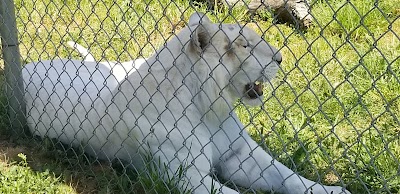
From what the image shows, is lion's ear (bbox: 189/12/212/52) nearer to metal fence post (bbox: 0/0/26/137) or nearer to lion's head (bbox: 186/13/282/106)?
lion's head (bbox: 186/13/282/106)

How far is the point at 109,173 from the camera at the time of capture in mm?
3662

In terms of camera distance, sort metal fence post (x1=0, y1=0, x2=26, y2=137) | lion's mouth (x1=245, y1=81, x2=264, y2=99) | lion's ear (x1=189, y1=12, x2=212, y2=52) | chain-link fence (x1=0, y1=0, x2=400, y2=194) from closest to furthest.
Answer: lion's ear (x1=189, y1=12, x2=212, y2=52)
chain-link fence (x1=0, y1=0, x2=400, y2=194)
lion's mouth (x1=245, y1=81, x2=264, y2=99)
metal fence post (x1=0, y1=0, x2=26, y2=137)

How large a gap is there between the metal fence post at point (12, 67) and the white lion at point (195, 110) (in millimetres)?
525

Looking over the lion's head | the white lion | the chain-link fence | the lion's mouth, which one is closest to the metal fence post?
the chain-link fence

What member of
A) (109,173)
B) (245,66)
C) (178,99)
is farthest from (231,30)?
(109,173)

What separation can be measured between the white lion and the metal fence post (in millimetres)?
525

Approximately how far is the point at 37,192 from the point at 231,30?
1362 millimetres

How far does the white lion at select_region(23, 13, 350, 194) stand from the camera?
10.5ft

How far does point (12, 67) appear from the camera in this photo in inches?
155

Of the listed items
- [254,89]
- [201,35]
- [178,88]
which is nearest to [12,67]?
[178,88]

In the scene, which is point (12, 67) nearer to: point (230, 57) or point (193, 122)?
point (193, 122)

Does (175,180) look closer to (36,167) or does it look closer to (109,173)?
(109,173)

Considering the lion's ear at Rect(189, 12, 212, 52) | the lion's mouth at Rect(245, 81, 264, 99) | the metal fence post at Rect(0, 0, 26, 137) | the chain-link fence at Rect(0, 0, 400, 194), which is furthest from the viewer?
the metal fence post at Rect(0, 0, 26, 137)

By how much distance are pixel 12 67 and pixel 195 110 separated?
1333 millimetres
